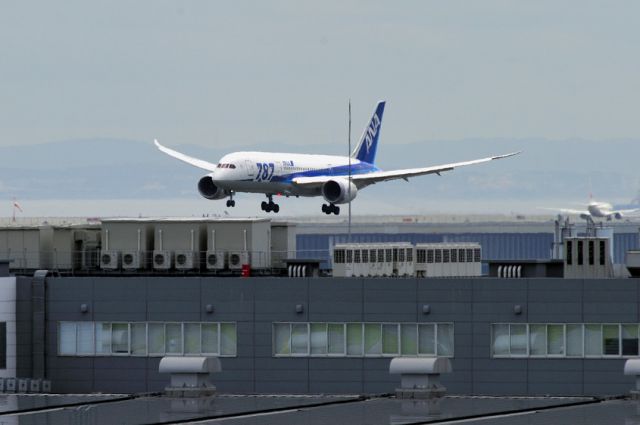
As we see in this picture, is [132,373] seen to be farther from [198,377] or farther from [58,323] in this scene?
[198,377]

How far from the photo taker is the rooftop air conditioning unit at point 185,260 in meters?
76.8

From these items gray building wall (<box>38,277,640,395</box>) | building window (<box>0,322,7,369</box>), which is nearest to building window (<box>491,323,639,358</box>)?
gray building wall (<box>38,277,640,395</box>)

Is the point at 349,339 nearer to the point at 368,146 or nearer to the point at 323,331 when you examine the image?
the point at 323,331

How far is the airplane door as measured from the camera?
139 metres

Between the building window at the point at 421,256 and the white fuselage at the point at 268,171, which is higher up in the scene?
the white fuselage at the point at 268,171

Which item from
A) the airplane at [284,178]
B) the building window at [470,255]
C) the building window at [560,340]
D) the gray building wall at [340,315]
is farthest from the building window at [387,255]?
the airplane at [284,178]

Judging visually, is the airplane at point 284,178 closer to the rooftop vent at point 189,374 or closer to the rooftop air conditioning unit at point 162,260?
the rooftop air conditioning unit at point 162,260

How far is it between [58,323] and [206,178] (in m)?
71.9

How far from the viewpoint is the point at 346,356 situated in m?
64.3

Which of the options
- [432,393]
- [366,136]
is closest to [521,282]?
[432,393]

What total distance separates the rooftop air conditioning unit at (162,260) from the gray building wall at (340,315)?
10756 millimetres

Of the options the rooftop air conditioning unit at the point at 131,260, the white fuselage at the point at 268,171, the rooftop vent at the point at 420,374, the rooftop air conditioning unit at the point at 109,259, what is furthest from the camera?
the white fuselage at the point at 268,171

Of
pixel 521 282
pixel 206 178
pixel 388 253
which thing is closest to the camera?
pixel 521 282

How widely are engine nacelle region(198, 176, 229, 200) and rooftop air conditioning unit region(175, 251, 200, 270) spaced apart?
198 feet
